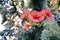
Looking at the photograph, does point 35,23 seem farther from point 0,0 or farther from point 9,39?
point 0,0

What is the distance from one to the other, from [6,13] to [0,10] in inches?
12.5

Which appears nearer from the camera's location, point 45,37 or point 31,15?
point 45,37

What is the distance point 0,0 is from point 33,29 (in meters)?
2.46

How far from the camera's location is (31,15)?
2.07 metres

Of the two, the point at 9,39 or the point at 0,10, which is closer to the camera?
the point at 9,39

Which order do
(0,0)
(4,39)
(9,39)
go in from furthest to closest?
1. (0,0)
2. (4,39)
3. (9,39)

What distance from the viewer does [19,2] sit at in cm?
366

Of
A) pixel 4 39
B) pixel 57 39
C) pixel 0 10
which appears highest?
pixel 57 39

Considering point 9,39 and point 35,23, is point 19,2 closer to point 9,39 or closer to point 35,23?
point 9,39

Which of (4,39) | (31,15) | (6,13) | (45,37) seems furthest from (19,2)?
(45,37)

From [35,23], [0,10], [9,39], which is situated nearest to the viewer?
[35,23]

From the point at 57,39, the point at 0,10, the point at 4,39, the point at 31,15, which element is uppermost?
the point at 31,15

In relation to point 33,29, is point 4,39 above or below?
below

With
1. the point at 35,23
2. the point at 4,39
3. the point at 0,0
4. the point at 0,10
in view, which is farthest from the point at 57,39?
the point at 0,0
